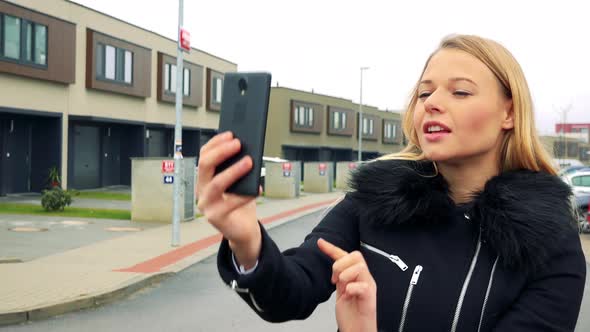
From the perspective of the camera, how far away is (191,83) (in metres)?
39.4

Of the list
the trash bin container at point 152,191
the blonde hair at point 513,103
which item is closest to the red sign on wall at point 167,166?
the trash bin container at point 152,191

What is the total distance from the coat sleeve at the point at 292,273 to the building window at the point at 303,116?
164 ft

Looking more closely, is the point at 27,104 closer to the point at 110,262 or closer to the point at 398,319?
the point at 110,262

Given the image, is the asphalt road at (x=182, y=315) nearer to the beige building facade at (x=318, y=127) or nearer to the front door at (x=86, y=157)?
the front door at (x=86, y=157)

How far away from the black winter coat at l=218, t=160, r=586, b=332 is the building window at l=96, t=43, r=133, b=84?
2932 centimetres

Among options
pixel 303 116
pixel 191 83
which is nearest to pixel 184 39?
pixel 191 83

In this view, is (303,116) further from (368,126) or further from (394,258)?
(394,258)

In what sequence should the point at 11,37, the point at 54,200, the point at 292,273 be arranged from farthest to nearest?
1. the point at 11,37
2. the point at 54,200
3. the point at 292,273

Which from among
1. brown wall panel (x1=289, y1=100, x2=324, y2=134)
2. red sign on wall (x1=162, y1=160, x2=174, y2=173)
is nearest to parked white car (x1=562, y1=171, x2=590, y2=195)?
red sign on wall (x1=162, y1=160, x2=174, y2=173)

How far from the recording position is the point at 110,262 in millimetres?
11062

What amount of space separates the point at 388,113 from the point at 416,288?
73.0 m

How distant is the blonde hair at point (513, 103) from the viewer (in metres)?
2.15

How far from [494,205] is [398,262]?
14.4 inches

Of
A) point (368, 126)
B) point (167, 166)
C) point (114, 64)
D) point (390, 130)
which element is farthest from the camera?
point (390, 130)
